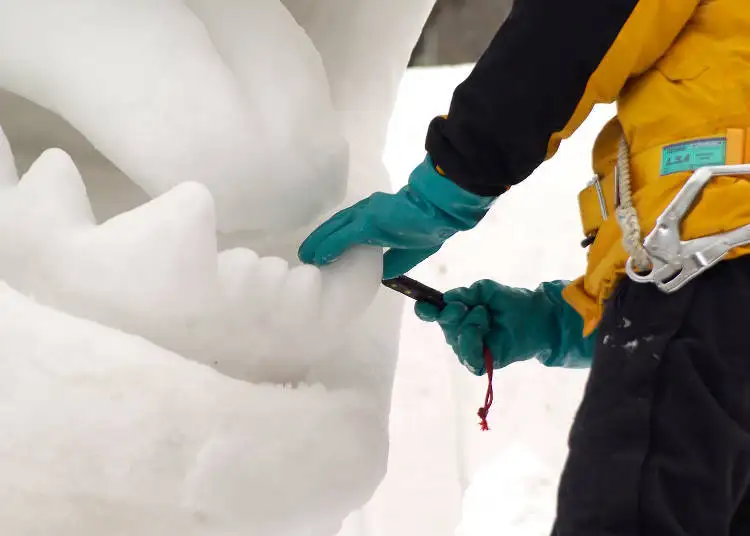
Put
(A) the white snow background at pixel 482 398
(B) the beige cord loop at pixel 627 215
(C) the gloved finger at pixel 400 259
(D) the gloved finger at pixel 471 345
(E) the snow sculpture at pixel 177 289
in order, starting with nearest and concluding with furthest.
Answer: (E) the snow sculpture at pixel 177 289, (B) the beige cord loop at pixel 627 215, (C) the gloved finger at pixel 400 259, (D) the gloved finger at pixel 471 345, (A) the white snow background at pixel 482 398

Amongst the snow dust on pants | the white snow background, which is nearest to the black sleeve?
the snow dust on pants

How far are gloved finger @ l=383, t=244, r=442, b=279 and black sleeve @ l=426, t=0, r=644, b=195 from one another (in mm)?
99

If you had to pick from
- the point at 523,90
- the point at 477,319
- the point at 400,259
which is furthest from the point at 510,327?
the point at 523,90

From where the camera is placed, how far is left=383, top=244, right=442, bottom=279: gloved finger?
0.64m

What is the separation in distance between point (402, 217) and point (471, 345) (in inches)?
8.4

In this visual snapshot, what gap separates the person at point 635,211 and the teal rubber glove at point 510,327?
0.18m

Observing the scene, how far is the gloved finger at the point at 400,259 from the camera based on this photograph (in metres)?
0.64

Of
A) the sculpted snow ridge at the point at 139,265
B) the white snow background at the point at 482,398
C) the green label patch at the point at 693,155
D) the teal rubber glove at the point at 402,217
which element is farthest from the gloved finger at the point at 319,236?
the white snow background at the point at 482,398

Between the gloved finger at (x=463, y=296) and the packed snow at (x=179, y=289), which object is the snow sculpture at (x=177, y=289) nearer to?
the packed snow at (x=179, y=289)

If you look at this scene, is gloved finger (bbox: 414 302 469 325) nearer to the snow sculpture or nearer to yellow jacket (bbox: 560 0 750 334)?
the snow sculpture

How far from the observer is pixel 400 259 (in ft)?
2.09

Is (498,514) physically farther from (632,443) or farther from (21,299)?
(21,299)

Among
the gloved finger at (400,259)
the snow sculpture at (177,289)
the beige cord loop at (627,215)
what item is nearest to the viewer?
the snow sculpture at (177,289)

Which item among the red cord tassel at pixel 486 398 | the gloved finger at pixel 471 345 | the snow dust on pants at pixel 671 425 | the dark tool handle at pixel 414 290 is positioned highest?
the dark tool handle at pixel 414 290
